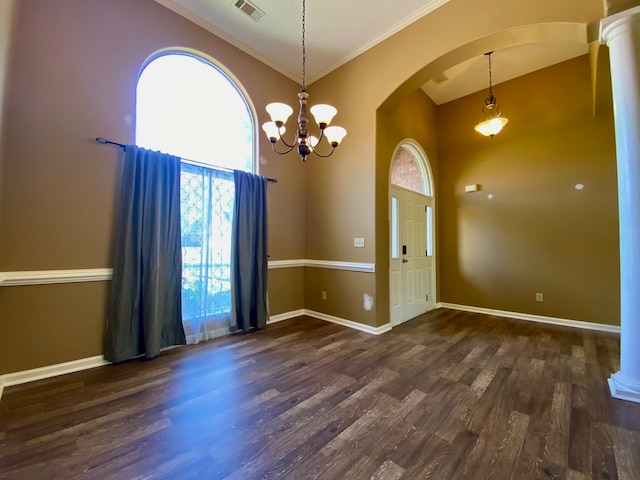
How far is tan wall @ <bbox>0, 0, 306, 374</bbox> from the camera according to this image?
215 cm

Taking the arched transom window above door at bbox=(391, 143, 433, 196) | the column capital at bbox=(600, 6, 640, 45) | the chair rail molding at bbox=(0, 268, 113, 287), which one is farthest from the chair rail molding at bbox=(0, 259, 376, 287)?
the column capital at bbox=(600, 6, 640, 45)

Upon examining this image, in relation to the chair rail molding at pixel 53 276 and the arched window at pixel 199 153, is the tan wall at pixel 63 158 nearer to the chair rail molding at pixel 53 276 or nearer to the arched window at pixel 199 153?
the chair rail molding at pixel 53 276

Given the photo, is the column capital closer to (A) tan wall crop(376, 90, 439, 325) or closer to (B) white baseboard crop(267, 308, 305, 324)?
(A) tan wall crop(376, 90, 439, 325)

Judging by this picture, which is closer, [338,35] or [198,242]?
[198,242]

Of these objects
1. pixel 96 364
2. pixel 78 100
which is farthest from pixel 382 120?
pixel 96 364

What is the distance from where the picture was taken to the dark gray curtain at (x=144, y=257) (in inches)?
100

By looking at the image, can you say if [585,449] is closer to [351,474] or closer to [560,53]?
[351,474]

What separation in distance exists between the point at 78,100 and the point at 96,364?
246cm

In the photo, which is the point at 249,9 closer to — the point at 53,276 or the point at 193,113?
the point at 193,113

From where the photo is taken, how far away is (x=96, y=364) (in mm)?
2486

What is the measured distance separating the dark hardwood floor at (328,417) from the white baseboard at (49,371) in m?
0.08

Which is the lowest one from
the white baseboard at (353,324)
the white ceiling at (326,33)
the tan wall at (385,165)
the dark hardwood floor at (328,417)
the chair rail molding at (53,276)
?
the dark hardwood floor at (328,417)

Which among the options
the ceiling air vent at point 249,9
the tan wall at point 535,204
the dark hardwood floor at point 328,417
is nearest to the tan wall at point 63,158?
the dark hardwood floor at point 328,417

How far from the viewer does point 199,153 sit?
325 cm
